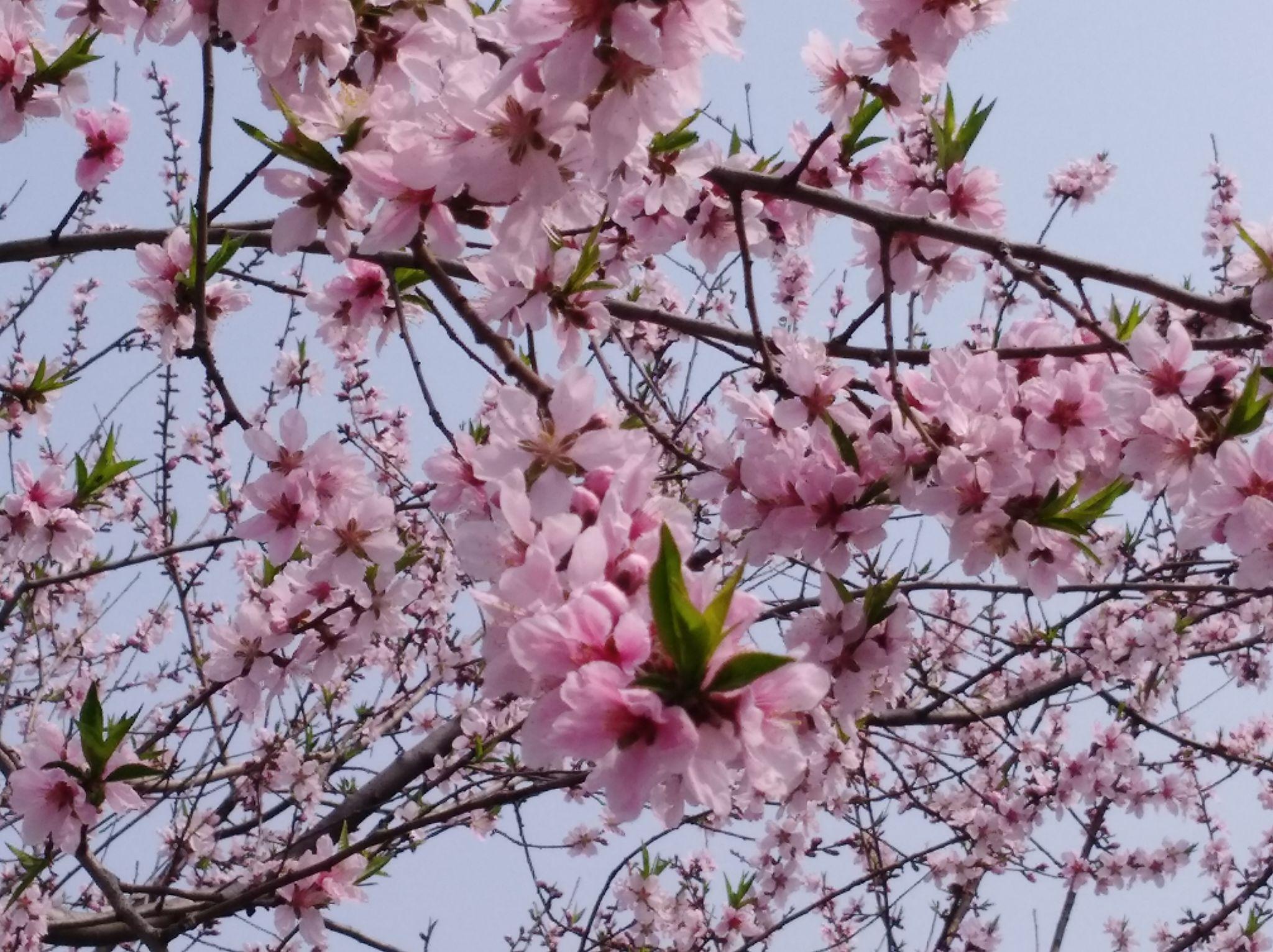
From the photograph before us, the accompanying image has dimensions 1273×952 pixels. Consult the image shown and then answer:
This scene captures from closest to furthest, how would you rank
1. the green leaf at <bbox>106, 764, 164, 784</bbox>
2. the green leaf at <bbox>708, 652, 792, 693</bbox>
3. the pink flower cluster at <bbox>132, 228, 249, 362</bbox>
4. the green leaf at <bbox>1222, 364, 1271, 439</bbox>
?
the green leaf at <bbox>708, 652, 792, 693</bbox>, the green leaf at <bbox>1222, 364, 1271, 439</bbox>, the green leaf at <bbox>106, 764, 164, 784</bbox>, the pink flower cluster at <bbox>132, 228, 249, 362</bbox>

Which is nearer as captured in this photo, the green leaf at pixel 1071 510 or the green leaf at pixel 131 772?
the green leaf at pixel 1071 510

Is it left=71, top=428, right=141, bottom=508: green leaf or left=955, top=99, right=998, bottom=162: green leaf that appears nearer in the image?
left=955, top=99, right=998, bottom=162: green leaf

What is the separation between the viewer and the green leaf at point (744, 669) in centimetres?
89

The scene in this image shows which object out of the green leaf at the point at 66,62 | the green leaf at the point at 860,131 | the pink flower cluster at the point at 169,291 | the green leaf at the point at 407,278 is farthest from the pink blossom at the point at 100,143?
the green leaf at the point at 860,131

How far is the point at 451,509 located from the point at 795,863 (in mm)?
4832

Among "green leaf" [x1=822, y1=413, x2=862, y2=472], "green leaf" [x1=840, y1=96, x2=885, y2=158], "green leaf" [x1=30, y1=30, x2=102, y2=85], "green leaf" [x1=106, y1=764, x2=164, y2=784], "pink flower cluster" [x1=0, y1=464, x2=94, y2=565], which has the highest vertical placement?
"green leaf" [x1=30, y1=30, x2=102, y2=85]

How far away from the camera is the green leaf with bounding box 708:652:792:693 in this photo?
2.92ft

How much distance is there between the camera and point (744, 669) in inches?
35.6

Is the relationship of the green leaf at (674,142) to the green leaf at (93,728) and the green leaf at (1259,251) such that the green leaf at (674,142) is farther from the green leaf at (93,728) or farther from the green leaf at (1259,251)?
the green leaf at (93,728)

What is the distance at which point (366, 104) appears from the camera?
1.53 meters

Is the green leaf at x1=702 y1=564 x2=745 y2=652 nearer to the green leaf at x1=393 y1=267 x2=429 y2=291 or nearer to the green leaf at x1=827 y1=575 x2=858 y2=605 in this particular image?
the green leaf at x1=827 y1=575 x2=858 y2=605

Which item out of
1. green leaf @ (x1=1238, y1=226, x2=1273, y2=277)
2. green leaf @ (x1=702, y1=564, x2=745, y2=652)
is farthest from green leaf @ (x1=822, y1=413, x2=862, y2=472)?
green leaf @ (x1=702, y1=564, x2=745, y2=652)

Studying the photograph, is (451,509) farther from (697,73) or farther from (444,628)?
(444,628)

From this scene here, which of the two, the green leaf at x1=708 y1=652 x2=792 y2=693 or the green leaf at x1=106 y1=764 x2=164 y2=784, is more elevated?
the green leaf at x1=106 y1=764 x2=164 y2=784
